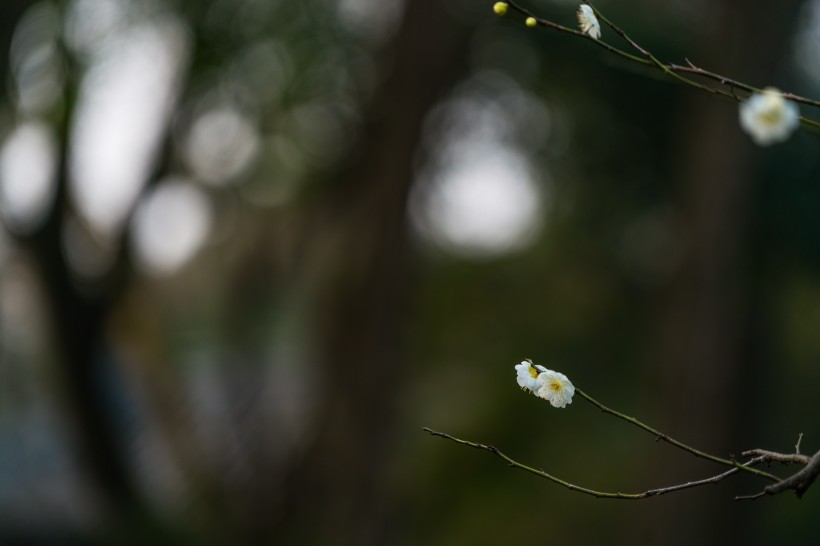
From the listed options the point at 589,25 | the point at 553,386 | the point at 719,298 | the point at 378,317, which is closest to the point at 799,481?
the point at 553,386

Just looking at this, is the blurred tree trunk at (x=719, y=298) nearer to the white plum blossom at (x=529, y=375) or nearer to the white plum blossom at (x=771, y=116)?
the white plum blossom at (x=529, y=375)

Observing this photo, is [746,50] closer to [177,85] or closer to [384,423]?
[384,423]

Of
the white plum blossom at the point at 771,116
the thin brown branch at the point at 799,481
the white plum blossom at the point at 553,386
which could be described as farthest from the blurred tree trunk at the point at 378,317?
the white plum blossom at the point at 771,116

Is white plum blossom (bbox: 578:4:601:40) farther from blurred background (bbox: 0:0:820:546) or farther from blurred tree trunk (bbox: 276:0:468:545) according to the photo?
blurred tree trunk (bbox: 276:0:468:545)

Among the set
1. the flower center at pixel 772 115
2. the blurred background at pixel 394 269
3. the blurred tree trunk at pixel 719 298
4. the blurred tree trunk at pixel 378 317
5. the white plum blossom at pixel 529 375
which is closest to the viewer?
the flower center at pixel 772 115

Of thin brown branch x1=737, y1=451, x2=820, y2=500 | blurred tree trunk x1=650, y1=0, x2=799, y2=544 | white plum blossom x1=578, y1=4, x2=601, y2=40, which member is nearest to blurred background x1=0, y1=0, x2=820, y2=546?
blurred tree trunk x1=650, y1=0, x2=799, y2=544

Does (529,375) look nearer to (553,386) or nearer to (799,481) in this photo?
(553,386)

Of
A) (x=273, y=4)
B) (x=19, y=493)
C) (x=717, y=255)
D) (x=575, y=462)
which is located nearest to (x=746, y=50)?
(x=717, y=255)
